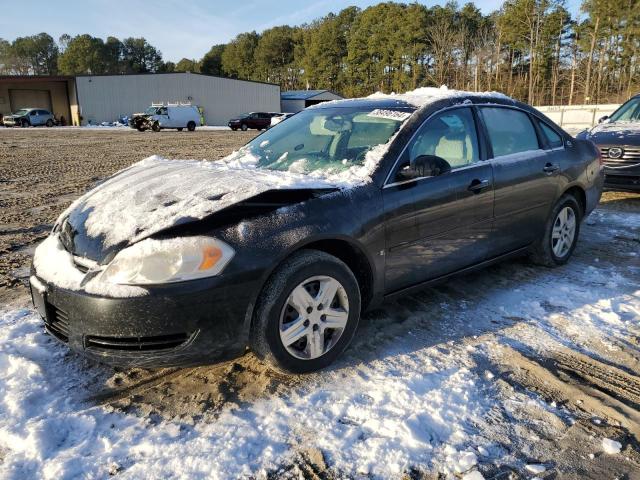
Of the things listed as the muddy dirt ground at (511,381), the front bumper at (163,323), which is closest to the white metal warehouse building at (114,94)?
the muddy dirt ground at (511,381)

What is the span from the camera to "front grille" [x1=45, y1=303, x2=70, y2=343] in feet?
8.24

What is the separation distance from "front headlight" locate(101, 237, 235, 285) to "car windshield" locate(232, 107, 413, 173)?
116 cm

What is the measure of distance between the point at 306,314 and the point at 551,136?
10.4ft

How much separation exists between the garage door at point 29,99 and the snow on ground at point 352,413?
5067cm

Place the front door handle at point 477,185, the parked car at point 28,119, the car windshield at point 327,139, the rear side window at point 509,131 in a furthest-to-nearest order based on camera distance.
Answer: the parked car at point 28,119, the rear side window at point 509,131, the front door handle at point 477,185, the car windshield at point 327,139

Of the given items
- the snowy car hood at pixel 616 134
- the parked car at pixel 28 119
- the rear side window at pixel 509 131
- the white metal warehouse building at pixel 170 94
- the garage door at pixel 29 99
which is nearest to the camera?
the rear side window at pixel 509 131

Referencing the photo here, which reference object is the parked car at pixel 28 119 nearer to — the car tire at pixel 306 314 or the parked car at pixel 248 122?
the parked car at pixel 248 122

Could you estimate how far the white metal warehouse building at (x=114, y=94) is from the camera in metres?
43.9

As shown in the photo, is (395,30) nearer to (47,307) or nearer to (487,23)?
(487,23)

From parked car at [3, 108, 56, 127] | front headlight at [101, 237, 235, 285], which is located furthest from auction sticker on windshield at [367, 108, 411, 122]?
parked car at [3, 108, 56, 127]

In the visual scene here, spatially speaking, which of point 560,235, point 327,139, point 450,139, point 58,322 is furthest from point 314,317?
point 560,235

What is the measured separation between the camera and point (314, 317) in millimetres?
2746

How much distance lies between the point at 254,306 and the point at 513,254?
8.47ft

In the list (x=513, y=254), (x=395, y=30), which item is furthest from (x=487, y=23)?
(x=513, y=254)
